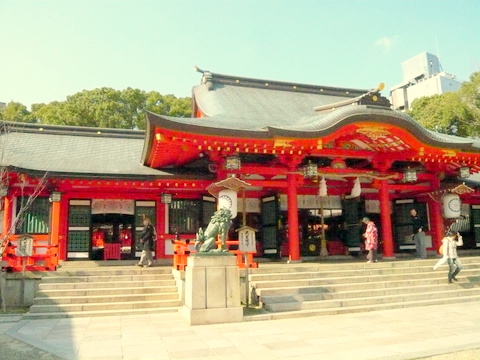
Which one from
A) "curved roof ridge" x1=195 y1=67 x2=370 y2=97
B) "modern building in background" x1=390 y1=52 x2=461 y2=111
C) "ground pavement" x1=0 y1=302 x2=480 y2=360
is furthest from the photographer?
"modern building in background" x1=390 y1=52 x2=461 y2=111

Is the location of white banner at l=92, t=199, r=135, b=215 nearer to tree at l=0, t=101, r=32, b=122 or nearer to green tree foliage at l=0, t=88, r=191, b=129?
green tree foliage at l=0, t=88, r=191, b=129

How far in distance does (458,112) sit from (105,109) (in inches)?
1233

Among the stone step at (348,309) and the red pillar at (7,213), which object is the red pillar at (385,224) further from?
the red pillar at (7,213)

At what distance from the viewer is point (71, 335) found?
7844mm

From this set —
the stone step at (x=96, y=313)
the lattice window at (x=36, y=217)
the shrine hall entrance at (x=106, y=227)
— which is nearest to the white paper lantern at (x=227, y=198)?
the stone step at (x=96, y=313)

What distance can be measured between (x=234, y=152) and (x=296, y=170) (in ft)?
7.93

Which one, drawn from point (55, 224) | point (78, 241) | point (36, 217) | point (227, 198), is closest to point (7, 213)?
point (36, 217)

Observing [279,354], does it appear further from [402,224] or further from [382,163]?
[402,224]

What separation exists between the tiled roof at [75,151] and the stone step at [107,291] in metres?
4.42

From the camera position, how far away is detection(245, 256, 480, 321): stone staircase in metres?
9.81

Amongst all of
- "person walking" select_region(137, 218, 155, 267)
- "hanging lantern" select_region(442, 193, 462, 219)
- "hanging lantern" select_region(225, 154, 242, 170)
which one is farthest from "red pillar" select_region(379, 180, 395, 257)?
"person walking" select_region(137, 218, 155, 267)

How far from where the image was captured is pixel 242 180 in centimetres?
1295

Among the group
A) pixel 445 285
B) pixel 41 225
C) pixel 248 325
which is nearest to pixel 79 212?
pixel 41 225

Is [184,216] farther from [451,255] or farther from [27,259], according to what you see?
[451,255]
